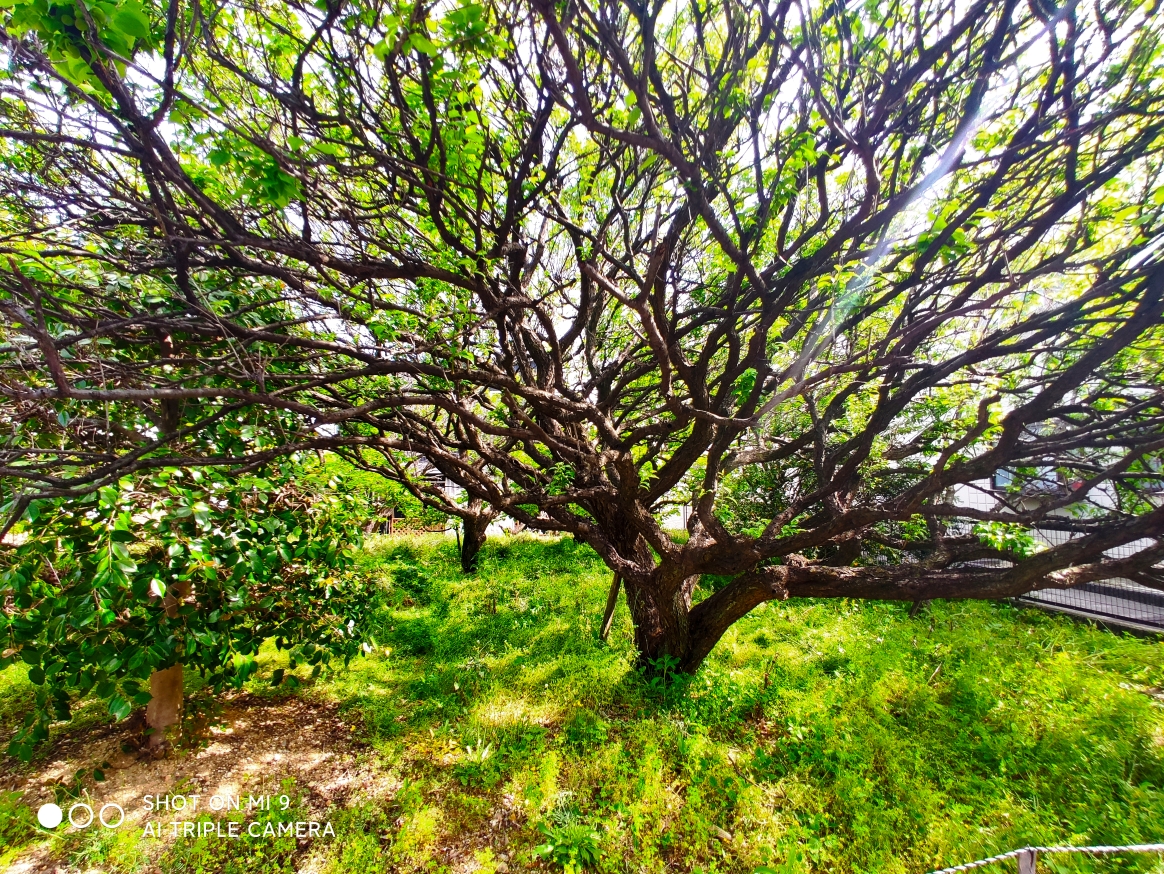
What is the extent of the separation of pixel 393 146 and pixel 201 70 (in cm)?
122

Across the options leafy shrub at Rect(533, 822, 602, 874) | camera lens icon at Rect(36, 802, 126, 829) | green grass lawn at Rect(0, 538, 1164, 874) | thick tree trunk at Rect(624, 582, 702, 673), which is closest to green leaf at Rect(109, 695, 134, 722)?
green grass lawn at Rect(0, 538, 1164, 874)

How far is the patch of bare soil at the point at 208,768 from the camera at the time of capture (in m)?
2.81

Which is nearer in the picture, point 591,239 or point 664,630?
point 591,239

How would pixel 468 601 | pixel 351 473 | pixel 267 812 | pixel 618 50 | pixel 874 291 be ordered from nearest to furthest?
pixel 618 50 < pixel 267 812 < pixel 874 291 < pixel 351 473 < pixel 468 601

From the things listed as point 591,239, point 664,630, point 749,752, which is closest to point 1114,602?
point 749,752

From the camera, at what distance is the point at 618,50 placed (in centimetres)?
144

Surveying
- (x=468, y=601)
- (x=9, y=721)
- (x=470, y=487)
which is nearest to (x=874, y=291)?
(x=470, y=487)

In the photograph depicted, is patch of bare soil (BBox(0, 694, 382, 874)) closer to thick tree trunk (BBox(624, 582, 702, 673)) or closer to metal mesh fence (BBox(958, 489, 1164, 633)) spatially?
thick tree trunk (BBox(624, 582, 702, 673))

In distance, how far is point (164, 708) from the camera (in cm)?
328

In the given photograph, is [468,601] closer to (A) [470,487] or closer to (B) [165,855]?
(A) [470,487]

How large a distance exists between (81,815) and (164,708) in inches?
25.9

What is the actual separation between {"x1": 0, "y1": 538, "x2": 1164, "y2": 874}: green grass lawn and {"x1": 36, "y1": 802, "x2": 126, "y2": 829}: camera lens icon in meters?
0.27

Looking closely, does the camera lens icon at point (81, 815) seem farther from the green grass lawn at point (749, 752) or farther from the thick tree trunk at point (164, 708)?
the thick tree trunk at point (164, 708)

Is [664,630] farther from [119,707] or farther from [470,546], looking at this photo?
[470,546]
